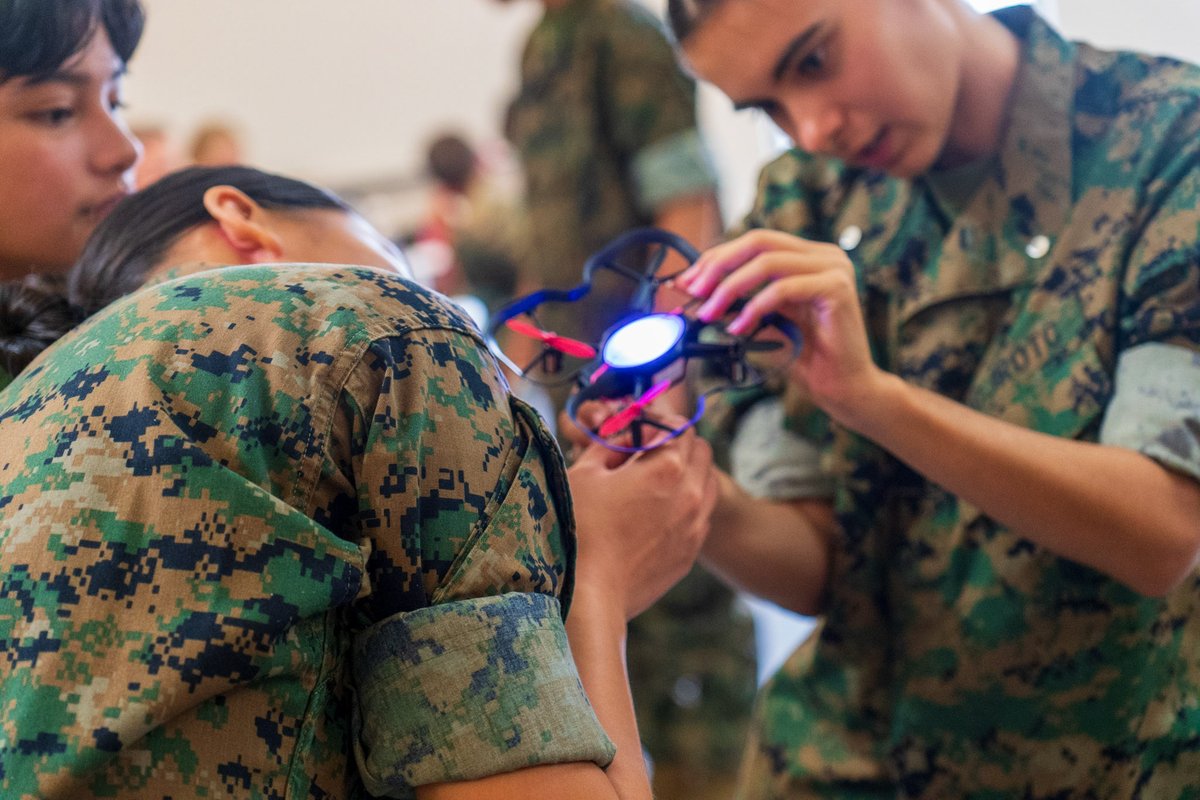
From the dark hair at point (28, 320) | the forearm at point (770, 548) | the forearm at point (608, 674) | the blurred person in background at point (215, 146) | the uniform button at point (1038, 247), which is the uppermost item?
the uniform button at point (1038, 247)

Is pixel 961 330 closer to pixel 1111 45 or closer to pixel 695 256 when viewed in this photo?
pixel 695 256

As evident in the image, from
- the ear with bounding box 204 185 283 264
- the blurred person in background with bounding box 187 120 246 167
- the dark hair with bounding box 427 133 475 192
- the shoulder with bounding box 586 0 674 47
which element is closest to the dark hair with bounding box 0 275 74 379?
the ear with bounding box 204 185 283 264

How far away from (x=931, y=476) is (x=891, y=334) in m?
0.22

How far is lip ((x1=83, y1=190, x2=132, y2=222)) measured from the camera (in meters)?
1.03

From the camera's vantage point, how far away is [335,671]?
2.10ft

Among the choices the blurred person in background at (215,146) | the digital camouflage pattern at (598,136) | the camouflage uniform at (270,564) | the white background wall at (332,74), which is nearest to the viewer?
the camouflage uniform at (270,564)

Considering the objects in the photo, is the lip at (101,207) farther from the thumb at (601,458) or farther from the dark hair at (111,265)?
the thumb at (601,458)

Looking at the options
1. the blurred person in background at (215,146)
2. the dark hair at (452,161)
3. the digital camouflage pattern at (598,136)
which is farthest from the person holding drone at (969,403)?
the dark hair at (452,161)

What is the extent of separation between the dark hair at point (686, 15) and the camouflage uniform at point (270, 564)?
0.60 meters

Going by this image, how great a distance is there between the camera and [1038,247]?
1114 mm

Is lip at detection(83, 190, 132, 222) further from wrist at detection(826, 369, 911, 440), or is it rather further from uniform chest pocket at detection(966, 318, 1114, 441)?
uniform chest pocket at detection(966, 318, 1114, 441)

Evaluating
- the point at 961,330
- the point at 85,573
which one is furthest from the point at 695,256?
the point at 85,573

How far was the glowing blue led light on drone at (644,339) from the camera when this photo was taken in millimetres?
948

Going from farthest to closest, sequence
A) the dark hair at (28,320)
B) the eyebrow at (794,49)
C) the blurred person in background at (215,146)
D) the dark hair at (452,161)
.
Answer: the dark hair at (452,161) < the blurred person in background at (215,146) < the eyebrow at (794,49) < the dark hair at (28,320)
